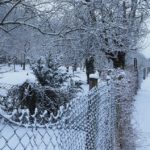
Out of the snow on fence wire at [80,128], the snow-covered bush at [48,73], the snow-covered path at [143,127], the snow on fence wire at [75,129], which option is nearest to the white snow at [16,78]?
the snow-covered bush at [48,73]

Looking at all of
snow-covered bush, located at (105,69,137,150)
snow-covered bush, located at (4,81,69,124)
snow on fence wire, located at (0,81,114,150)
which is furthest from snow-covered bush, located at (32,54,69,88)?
snow on fence wire, located at (0,81,114,150)

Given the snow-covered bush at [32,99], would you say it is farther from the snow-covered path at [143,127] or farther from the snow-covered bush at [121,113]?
the snow-covered bush at [121,113]

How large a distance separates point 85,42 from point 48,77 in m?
5.62

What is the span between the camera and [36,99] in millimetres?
11336

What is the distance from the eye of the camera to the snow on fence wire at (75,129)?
235 centimetres

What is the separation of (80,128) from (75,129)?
24 centimetres

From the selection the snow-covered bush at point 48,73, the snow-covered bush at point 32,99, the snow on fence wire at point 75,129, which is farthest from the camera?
the snow-covered bush at point 48,73

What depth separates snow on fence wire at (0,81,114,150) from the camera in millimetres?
2350

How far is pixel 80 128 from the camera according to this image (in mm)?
3410

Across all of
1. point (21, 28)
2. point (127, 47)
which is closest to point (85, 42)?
point (127, 47)

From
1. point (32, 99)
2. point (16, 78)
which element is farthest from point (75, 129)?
point (16, 78)

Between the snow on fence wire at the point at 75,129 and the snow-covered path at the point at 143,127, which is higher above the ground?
the snow on fence wire at the point at 75,129

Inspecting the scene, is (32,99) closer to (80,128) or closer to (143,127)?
(143,127)

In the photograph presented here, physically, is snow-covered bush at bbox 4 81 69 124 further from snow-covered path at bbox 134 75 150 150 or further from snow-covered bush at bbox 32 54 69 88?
snow-covered path at bbox 134 75 150 150
